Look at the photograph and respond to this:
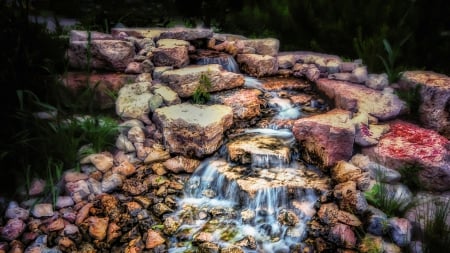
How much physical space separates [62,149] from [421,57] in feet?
16.0

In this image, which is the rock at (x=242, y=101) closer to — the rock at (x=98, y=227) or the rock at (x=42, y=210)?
the rock at (x=98, y=227)

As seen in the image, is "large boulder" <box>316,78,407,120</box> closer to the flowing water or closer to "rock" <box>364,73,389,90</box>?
"rock" <box>364,73,389,90</box>

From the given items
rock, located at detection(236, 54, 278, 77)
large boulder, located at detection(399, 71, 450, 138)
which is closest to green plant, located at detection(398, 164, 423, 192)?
large boulder, located at detection(399, 71, 450, 138)

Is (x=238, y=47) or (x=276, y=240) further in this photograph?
(x=238, y=47)

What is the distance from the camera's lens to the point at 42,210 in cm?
339

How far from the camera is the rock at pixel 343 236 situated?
3.14 m

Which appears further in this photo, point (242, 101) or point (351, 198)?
point (242, 101)

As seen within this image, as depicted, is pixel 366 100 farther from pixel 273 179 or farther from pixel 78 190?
pixel 78 190

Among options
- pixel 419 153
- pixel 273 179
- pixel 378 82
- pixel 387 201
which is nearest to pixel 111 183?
pixel 273 179

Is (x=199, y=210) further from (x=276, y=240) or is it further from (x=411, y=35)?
(x=411, y=35)

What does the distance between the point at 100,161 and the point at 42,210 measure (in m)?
0.71

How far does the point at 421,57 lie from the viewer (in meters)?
5.38

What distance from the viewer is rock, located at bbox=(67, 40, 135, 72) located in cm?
500

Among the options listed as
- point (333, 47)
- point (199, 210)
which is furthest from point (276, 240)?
point (333, 47)
